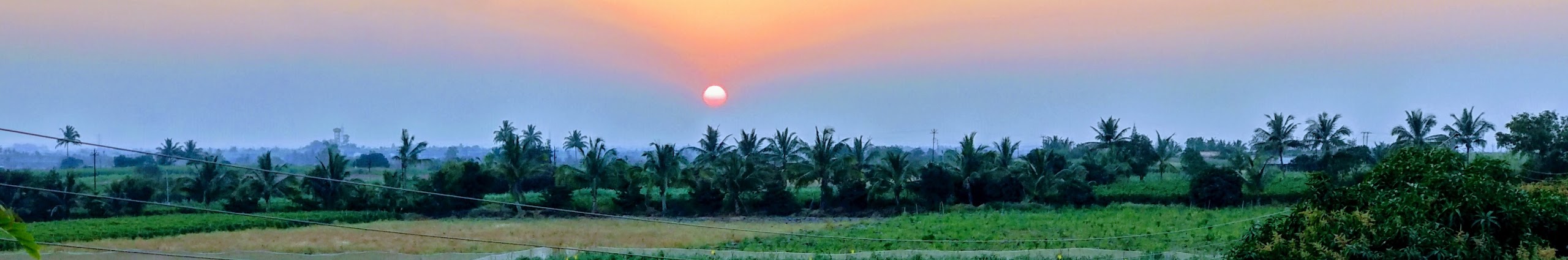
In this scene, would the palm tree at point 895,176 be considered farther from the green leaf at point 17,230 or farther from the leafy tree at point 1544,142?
the green leaf at point 17,230

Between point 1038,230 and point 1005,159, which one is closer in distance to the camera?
point 1038,230

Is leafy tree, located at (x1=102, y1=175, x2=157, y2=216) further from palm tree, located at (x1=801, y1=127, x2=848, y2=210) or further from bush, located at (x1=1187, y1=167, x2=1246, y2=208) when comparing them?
bush, located at (x1=1187, y1=167, x2=1246, y2=208)

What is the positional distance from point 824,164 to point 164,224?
20428 millimetres

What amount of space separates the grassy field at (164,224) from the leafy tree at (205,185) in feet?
7.67

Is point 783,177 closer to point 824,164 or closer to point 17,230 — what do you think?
point 824,164

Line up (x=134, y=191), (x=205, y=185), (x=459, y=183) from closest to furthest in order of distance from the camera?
(x=134, y=191), (x=205, y=185), (x=459, y=183)

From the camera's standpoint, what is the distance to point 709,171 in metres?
34.4

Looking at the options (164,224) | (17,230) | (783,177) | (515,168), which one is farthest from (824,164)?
(17,230)

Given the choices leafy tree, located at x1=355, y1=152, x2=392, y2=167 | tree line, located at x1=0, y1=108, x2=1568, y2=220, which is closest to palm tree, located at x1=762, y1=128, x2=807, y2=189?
tree line, located at x1=0, y1=108, x2=1568, y2=220

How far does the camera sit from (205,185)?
31.3m

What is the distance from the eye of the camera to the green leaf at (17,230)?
2752mm

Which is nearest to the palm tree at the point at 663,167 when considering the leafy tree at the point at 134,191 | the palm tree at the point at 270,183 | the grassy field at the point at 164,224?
the grassy field at the point at 164,224

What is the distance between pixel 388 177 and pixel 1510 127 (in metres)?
38.5

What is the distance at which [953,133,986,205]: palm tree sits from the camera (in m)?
35.2
